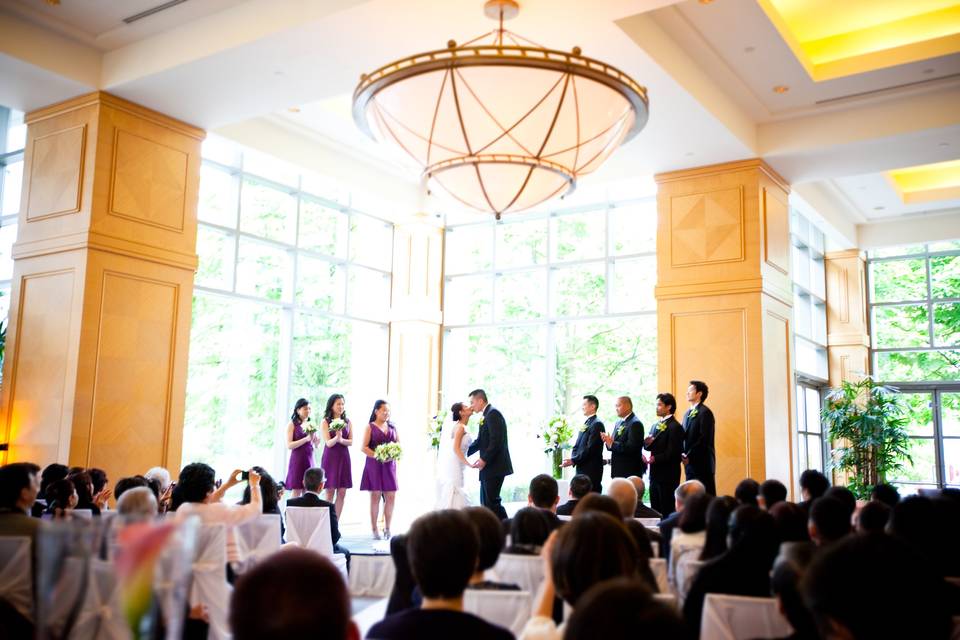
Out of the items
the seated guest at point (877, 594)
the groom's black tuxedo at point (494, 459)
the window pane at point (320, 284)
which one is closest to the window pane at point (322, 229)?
the window pane at point (320, 284)

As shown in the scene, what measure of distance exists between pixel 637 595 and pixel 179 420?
839 cm

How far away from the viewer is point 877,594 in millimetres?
1748

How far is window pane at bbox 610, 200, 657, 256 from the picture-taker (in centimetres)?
1226

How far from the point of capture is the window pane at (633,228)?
40.2 ft

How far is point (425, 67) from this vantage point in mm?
4930

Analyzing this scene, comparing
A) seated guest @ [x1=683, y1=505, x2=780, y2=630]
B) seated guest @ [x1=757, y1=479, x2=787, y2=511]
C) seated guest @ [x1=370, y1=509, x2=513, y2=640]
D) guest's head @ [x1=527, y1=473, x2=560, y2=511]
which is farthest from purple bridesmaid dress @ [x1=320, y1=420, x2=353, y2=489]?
seated guest @ [x1=370, y1=509, x2=513, y2=640]

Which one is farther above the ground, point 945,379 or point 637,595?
point 945,379

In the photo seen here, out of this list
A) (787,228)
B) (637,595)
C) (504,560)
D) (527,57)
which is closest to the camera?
(637,595)

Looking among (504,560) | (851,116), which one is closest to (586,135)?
(504,560)

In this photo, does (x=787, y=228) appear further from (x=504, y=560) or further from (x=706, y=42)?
(x=504, y=560)

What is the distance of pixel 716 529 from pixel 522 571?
1091 mm

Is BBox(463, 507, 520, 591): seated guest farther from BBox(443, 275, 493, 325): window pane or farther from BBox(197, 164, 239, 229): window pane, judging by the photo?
BBox(443, 275, 493, 325): window pane

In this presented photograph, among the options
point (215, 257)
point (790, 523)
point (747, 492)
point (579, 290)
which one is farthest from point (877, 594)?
point (579, 290)

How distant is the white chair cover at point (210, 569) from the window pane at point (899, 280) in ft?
43.2
